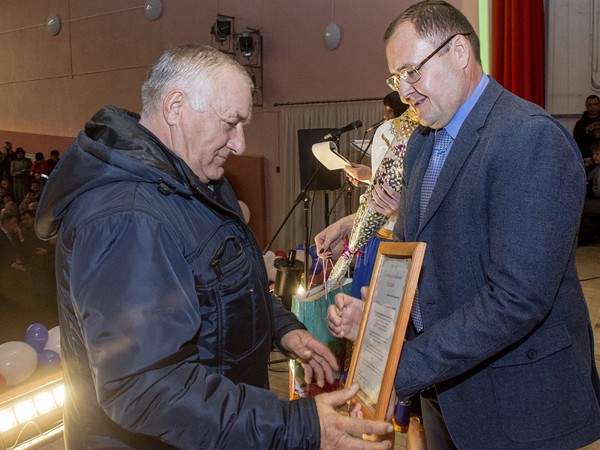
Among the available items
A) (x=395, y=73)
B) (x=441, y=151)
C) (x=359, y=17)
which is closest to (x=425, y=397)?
(x=441, y=151)

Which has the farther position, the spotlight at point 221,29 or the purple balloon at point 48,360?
the spotlight at point 221,29

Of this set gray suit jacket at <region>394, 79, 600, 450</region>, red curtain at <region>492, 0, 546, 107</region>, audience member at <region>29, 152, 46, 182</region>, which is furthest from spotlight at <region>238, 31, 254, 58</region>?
gray suit jacket at <region>394, 79, 600, 450</region>

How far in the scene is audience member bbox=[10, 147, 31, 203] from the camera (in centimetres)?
1168

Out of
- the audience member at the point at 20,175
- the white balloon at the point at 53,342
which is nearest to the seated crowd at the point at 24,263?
the white balloon at the point at 53,342

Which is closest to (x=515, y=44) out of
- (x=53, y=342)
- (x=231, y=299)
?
(x=53, y=342)

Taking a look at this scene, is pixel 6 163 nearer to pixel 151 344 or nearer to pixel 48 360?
pixel 48 360

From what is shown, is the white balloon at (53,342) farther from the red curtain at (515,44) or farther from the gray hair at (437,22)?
the red curtain at (515,44)

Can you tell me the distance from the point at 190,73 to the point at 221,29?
28.7 ft

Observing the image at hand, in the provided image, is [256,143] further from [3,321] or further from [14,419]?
[14,419]

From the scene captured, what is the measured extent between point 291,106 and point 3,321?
608 centimetres

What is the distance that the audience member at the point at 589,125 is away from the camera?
717 cm

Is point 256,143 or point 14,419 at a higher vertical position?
point 256,143

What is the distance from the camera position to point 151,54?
11117 millimetres

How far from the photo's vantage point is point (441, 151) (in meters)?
1.63
